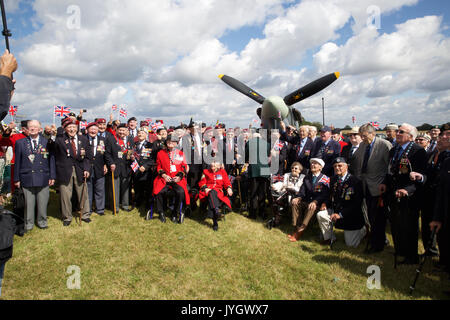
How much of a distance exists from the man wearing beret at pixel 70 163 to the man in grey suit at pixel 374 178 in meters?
6.37

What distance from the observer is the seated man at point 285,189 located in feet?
19.0

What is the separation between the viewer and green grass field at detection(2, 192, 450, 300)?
347 cm

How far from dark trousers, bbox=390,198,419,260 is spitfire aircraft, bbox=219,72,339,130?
187 inches

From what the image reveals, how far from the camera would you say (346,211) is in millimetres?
4840

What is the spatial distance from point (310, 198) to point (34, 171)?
241 inches

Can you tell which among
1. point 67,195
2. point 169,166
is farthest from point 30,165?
point 169,166

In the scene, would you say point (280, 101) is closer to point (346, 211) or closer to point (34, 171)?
point (346, 211)

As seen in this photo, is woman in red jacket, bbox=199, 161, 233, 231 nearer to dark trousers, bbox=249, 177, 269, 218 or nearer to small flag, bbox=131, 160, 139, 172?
dark trousers, bbox=249, 177, 269, 218

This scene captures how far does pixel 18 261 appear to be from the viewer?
4215 mm

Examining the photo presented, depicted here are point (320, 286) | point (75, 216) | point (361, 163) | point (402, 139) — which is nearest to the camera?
point (320, 286)

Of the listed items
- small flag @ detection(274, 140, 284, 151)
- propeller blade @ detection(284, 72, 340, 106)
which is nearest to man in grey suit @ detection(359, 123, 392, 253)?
small flag @ detection(274, 140, 284, 151)
